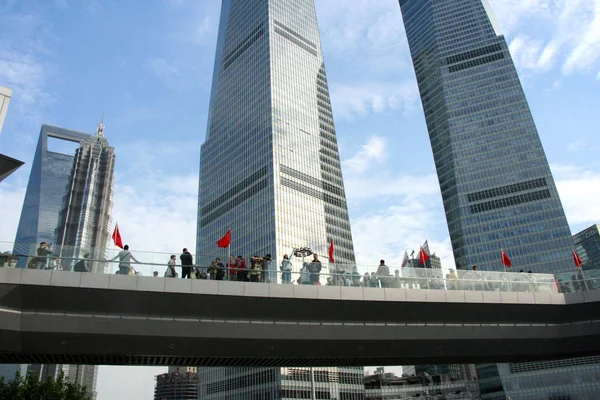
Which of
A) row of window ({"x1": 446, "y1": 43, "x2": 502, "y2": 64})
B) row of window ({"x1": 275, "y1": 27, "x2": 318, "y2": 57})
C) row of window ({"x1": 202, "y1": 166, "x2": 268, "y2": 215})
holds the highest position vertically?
row of window ({"x1": 275, "y1": 27, "x2": 318, "y2": 57})

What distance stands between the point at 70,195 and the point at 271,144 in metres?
98.5

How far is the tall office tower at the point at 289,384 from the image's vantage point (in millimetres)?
89562

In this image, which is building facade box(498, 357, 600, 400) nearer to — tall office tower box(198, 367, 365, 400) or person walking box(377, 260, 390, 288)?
tall office tower box(198, 367, 365, 400)

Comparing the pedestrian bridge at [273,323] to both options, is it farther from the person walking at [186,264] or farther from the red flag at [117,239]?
the red flag at [117,239]

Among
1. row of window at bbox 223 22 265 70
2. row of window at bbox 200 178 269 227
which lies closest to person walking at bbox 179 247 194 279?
row of window at bbox 200 178 269 227

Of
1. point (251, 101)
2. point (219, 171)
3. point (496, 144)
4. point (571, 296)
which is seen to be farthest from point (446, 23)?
point (571, 296)

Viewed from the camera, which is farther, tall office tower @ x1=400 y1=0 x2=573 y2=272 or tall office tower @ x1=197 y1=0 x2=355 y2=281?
tall office tower @ x1=400 y1=0 x2=573 y2=272

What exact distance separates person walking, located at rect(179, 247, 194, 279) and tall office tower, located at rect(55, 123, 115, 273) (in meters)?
159

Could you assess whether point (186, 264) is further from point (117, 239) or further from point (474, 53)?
point (474, 53)

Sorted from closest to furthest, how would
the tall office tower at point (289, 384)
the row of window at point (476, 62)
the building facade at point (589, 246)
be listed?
1. the tall office tower at point (289, 384)
2. the row of window at point (476, 62)
3. the building facade at point (589, 246)

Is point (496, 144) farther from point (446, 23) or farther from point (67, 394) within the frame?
point (67, 394)

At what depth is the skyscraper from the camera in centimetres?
17462

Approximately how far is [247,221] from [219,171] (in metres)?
23.9

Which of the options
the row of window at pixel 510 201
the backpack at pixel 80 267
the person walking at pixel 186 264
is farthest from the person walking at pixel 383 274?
the row of window at pixel 510 201
